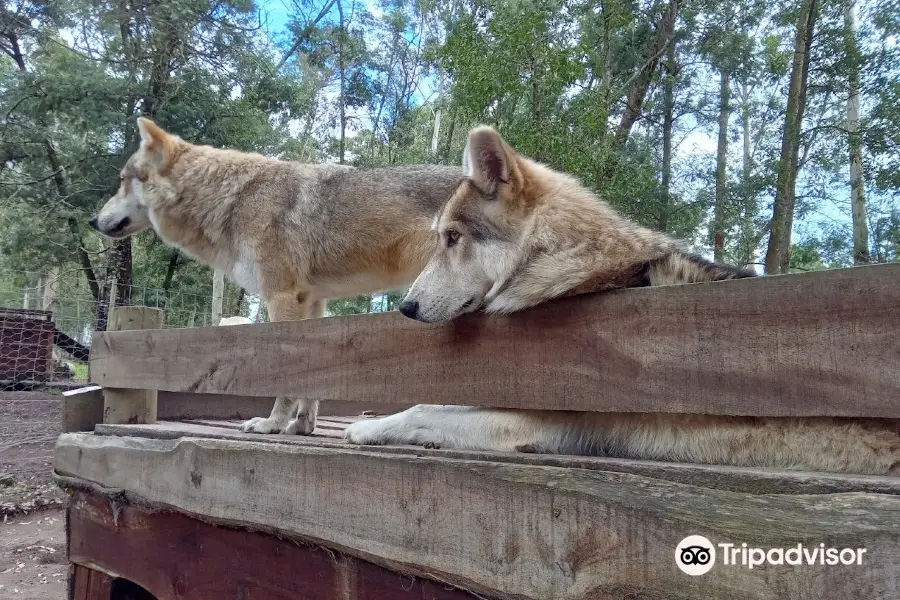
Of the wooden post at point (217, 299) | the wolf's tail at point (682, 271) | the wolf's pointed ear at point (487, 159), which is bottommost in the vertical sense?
the wolf's tail at point (682, 271)

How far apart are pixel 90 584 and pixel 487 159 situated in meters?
2.92

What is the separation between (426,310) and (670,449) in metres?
0.89

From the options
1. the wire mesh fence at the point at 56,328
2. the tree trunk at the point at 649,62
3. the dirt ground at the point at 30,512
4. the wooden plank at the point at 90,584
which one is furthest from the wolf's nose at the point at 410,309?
the tree trunk at the point at 649,62

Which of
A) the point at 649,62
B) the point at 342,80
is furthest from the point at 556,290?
the point at 342,80

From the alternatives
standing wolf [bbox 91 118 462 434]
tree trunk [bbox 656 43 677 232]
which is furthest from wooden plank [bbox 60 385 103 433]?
tree trunk [bbox 656 43 677 232]

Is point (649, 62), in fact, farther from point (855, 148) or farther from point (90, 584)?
point (90, 584)

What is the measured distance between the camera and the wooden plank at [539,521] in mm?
1086

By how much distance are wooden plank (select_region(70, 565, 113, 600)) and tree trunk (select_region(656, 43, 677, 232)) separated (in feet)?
39.9

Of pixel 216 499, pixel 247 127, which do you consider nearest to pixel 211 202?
pixel 216 499

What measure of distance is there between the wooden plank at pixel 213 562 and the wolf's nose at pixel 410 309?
0.80 metres

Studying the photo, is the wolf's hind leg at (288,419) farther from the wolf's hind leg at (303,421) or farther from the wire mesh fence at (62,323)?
the wire mesh fence at (62,323)

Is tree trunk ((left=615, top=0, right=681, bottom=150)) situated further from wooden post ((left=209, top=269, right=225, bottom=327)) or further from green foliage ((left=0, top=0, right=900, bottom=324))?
wooden post ((left=209, top=269, right=225, bottom=327))

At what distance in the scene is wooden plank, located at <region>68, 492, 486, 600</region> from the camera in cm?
183

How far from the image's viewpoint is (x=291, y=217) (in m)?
4.08
